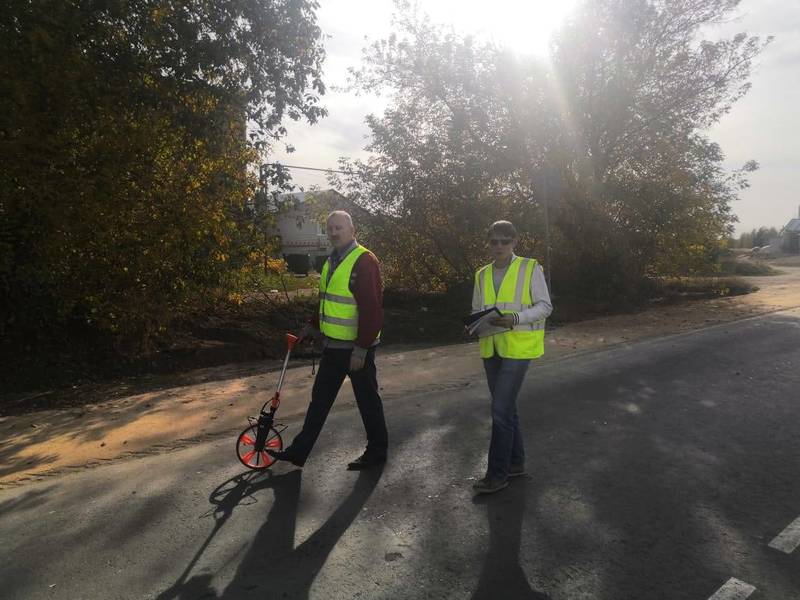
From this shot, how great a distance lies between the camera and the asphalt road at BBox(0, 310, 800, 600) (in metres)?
3.21

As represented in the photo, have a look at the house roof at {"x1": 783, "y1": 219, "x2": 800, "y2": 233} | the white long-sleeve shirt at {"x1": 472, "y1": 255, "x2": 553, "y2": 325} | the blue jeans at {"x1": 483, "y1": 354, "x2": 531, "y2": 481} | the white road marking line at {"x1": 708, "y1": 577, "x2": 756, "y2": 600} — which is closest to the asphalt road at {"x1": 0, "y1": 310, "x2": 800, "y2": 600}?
the white road marking line at {"x1": 708, "y1": 577, "x2": 756, "y2": 600}

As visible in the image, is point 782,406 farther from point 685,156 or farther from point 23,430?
point 685,156

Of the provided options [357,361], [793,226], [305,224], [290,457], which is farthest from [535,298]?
[793,226]

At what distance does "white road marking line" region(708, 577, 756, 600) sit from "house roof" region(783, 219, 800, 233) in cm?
5522

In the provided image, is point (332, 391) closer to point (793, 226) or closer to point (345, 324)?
point (345, 324)

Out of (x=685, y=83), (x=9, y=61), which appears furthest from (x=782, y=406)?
(x=685, y=83)

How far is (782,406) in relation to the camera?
6.42 m

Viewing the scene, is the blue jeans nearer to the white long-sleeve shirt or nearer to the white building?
the white long-sleeve shirt

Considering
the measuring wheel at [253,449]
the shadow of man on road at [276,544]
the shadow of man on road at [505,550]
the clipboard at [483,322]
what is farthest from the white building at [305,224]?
the shadow of man on road at [505,550]

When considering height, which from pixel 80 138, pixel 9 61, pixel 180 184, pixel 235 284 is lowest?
pixel 235 284

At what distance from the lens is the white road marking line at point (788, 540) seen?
3.45m

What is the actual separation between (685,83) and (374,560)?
1619 cm

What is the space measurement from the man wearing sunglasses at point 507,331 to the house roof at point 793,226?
54.6m

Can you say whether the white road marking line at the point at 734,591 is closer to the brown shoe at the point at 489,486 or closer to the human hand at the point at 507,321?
the brown shoe at the point at 489,486
